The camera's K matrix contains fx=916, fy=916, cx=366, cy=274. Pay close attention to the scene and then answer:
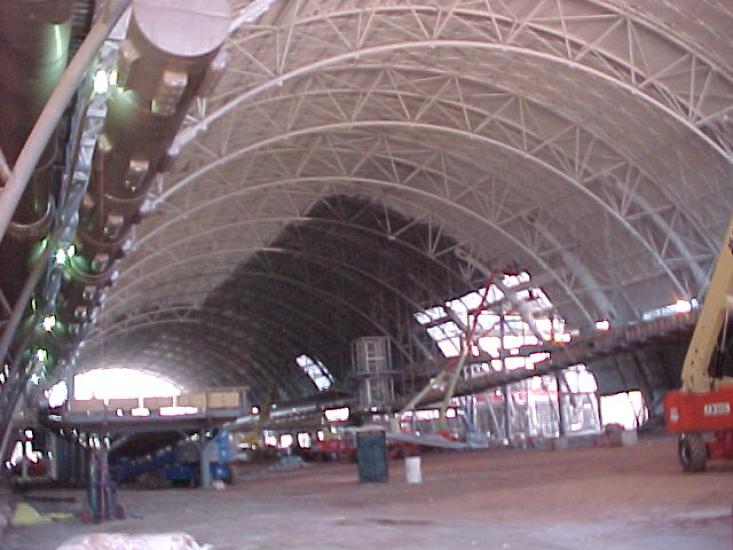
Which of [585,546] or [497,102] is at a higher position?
[497,102]

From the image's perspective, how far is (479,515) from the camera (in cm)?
1689

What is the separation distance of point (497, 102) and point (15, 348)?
20970 millimetres

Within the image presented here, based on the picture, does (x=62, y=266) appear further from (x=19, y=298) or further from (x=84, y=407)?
(x=84, y=407)

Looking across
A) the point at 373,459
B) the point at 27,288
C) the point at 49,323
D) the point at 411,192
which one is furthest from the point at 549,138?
the point at 27,288

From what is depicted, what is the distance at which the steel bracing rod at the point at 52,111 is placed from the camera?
870 cm

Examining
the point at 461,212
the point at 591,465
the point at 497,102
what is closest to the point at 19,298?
the point at 591,465

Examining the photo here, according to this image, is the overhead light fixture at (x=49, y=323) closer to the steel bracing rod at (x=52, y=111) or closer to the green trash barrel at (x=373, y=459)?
the green trash barrel at (x=373, y=459)

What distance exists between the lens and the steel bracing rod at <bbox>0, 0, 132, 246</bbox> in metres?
8.70

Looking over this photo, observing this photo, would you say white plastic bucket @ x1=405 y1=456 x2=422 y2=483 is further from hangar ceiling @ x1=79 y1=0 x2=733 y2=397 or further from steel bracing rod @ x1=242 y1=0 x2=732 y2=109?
steel bracing rod @ x1=242 y1=0 x2=732 y2=109

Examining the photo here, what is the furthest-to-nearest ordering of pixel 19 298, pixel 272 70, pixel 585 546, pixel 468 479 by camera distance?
pixel 272 70 < pixel 468 479 < pixel 19 298 < pixel 585 546

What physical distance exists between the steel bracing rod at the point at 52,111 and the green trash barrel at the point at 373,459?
23.6 meters

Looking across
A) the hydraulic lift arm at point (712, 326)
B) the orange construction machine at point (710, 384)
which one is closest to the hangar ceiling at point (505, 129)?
the hydraulic lift arm at point (712, 326)

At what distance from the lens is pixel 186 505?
25203 millimetres

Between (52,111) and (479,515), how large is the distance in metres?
11.3
